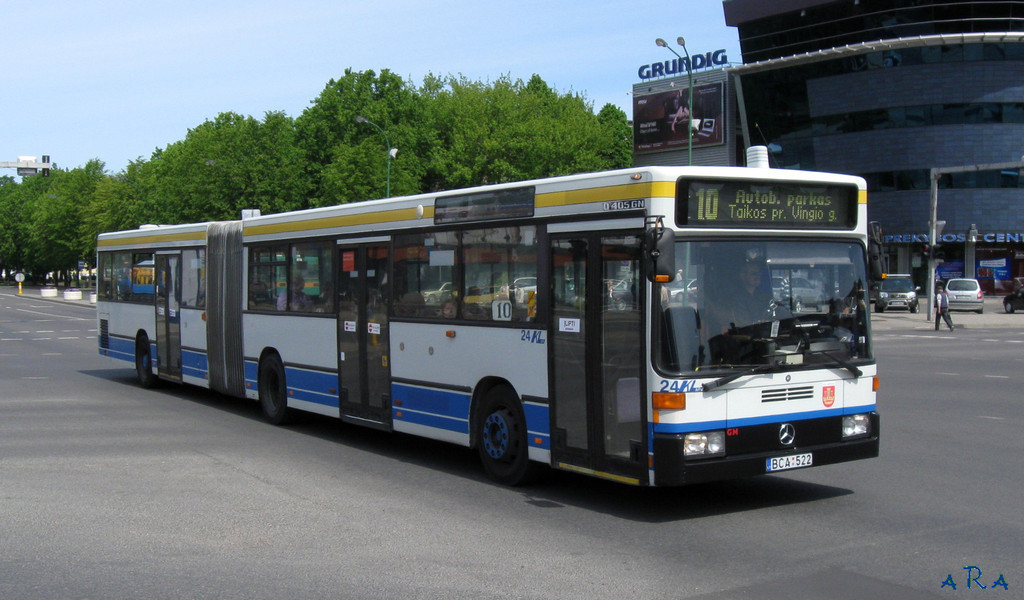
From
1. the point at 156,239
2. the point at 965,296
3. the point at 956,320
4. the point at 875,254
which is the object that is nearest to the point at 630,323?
the point at 875,254

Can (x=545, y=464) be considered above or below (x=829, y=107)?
below

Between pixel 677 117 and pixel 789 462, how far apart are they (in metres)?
62.0

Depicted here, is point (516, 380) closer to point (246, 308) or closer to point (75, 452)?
point (75, 452)

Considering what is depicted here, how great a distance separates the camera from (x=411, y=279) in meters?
10.6

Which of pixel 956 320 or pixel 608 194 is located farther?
pixel 956 320

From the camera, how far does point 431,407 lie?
33.5ft

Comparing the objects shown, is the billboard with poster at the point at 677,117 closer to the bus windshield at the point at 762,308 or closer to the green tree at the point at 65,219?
the green tree at the point at 65,219

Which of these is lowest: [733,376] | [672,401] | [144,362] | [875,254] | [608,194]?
[144,362]

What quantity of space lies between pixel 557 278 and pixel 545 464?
1710mm

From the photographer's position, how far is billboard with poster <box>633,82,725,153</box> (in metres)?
67.2

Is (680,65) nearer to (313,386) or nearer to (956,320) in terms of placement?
(956,320)

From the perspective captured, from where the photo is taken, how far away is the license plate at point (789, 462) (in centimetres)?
767

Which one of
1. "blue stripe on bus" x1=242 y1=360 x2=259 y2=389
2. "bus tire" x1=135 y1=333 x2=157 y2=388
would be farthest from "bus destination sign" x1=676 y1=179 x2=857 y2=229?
"bus tire" x1=135 y1=333 x2=157 y2=388

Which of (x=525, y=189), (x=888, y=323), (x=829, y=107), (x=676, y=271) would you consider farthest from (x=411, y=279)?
(x=829, y=107)
